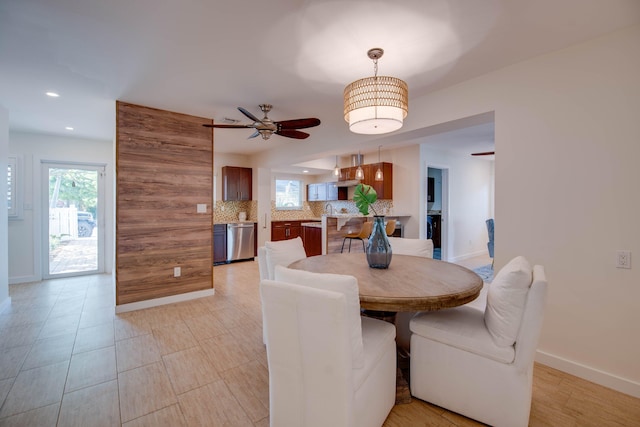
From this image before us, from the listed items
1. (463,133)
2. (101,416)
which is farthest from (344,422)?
(463,133)

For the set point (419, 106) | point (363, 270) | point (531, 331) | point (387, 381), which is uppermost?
point (419, 106)

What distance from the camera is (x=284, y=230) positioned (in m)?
7.11

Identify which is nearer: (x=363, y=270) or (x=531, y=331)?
(x=531, y=331)

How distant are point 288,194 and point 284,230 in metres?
1.30

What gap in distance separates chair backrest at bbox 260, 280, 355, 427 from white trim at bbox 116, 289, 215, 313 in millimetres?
2776

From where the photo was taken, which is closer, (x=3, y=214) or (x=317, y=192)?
(x=3, y=214)

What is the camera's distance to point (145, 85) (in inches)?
112

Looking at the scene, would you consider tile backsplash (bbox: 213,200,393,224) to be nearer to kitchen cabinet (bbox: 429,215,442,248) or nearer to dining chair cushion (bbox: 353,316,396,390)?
kitchen cabinet (bbox: 429,215,442,248)

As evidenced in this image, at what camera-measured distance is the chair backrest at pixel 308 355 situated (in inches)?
49.0

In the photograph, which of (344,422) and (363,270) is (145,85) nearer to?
(363,270)

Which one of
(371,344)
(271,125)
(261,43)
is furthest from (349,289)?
(271,125)

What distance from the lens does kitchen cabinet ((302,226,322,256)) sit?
579 centimetres

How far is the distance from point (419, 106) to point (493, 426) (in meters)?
2.81

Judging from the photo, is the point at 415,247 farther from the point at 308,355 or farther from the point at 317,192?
the point at 317,192
